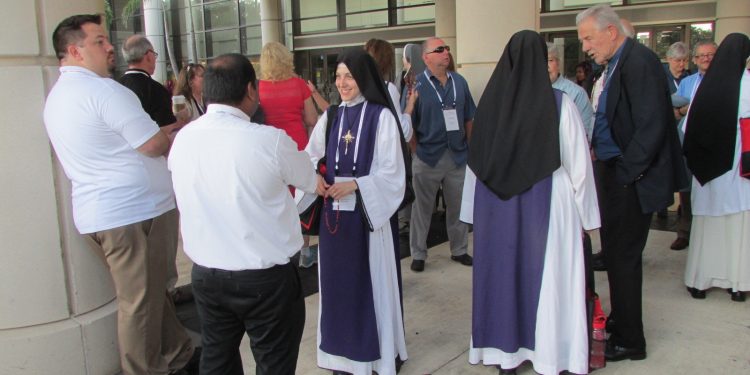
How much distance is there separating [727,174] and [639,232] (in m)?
1.45

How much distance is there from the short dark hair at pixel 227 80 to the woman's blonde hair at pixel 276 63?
279 centimetres

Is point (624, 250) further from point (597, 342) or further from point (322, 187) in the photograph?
point (322, 187)

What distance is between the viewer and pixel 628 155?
334cm

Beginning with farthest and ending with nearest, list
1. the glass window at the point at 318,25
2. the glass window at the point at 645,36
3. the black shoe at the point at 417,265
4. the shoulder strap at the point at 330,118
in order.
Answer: the glass window at the point at 318,25, the glass window at the point at 645,36, the black shoe at the point at 417,265, the shoulder strap at the point at 330,118

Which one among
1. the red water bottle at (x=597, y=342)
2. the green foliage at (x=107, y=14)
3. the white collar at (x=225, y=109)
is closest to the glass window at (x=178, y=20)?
the green foliage at (x=107, y=14)

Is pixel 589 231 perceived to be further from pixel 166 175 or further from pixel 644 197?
pixel 166 175

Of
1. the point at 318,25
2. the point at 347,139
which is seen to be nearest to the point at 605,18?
the point at 347,139

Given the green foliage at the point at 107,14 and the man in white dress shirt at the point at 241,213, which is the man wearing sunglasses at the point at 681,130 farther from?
the green foliage at the point at 107,14

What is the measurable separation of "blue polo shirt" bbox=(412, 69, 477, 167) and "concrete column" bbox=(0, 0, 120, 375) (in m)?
2.81

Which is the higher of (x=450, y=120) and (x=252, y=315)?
(x=450, y=120)

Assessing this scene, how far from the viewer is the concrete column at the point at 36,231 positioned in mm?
3039

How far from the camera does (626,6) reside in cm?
1386

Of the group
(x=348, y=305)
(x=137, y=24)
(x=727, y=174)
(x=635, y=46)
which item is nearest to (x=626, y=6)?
(x=727, y=174)

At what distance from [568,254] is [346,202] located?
1.23 meters
